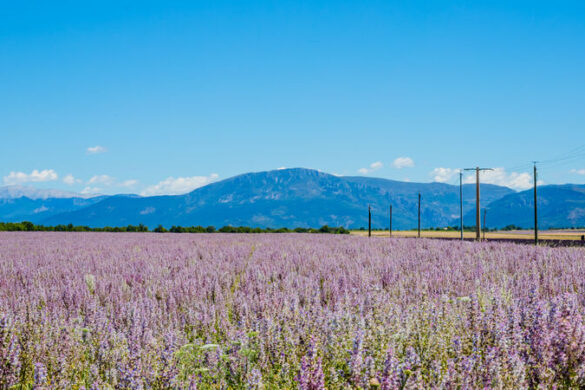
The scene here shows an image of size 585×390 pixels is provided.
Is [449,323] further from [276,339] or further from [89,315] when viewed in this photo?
[89,315]

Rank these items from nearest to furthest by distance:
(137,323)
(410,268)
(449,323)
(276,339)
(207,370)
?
1. (207,370)
2. (276,339)
3. (449,323)
4. (137,323)
5. (410,268)

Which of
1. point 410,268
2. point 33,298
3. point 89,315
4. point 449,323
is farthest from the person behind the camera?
point 410,268

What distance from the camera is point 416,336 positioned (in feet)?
9.90

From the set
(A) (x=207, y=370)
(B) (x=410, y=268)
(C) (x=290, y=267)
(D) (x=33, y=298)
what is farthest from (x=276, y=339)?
(B) (x=410, y=268)

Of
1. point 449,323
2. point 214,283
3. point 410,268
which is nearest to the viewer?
point 449,323

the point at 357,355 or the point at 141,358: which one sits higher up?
the point at 357,355

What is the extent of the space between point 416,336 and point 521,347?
676 mm

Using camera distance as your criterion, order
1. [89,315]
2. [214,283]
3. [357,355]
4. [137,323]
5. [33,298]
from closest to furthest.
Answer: [357,355] → [137,323] → [89,315] → [33,298] → [214,283]

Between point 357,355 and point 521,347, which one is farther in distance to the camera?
point 521,347

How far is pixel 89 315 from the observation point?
4.07 m

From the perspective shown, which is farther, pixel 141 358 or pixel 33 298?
pixel 33 298

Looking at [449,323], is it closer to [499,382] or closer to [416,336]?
[416,336]

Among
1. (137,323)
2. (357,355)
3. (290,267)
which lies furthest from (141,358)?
(290,267)

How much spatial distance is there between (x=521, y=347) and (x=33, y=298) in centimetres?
496
